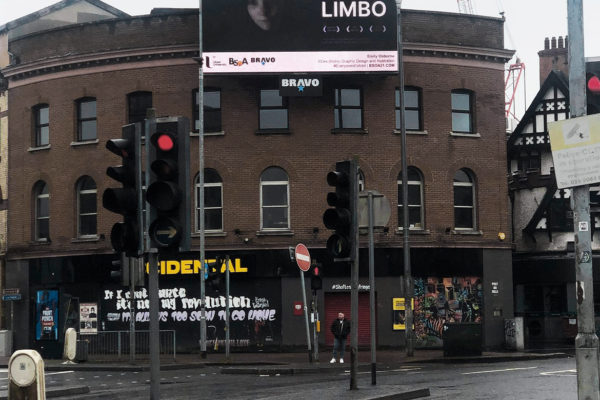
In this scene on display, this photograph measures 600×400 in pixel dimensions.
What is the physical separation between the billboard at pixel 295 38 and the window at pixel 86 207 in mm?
6875

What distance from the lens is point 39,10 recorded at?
44531 millimetres

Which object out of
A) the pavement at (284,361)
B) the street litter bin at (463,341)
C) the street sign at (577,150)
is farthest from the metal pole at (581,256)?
the street litter bin at (463,341)

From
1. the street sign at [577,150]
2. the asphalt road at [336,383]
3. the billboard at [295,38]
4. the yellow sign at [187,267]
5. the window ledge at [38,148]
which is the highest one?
the billboard at [295,38]

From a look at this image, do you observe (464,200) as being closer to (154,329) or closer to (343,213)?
(343,213)

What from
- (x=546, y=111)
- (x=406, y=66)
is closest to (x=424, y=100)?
(x=406, y=66)

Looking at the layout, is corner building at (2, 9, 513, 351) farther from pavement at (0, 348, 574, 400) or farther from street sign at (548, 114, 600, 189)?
street sign at (548, 114, 600, 189)

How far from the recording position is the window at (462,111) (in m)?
38.7

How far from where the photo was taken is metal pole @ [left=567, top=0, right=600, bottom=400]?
1130 cm

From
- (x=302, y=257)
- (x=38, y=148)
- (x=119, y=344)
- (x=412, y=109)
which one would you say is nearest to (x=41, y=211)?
(x=38, y=148)

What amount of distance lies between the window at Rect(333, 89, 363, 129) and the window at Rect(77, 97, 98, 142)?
896 cm

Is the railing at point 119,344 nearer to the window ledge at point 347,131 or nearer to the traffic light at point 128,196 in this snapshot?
the window ledge at point 347,131

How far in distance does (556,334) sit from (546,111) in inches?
381

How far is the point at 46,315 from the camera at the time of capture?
39.2m

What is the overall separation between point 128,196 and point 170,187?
57 cm
